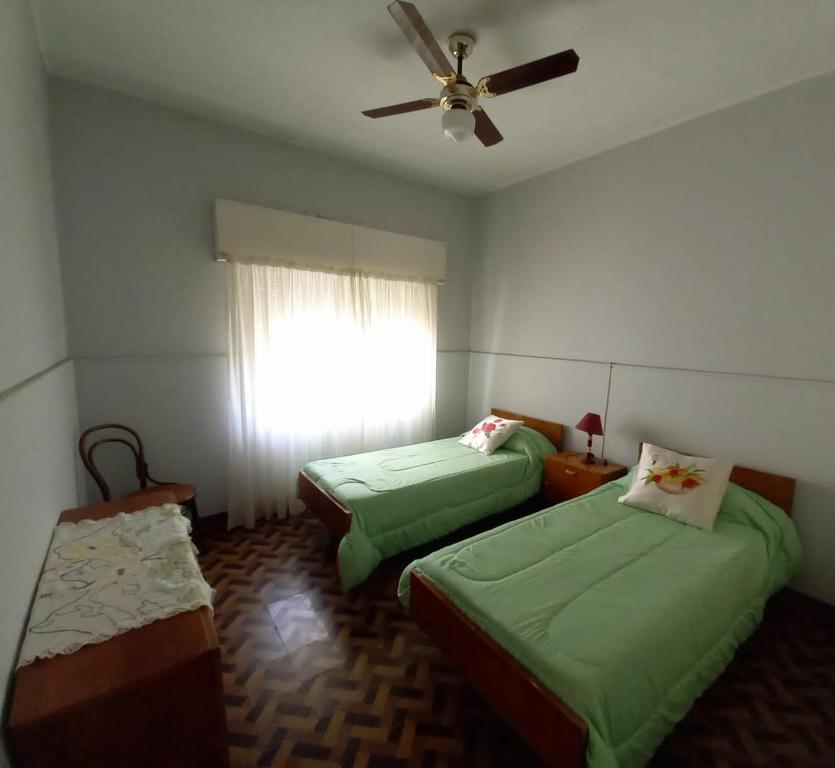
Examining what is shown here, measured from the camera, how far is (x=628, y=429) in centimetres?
304

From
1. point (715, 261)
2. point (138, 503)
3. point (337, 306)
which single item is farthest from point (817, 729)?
point (337, 306)

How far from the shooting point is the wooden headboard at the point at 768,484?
2.30 m

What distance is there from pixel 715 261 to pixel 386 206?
263 cm

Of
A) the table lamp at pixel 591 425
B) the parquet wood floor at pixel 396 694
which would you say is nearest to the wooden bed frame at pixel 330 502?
the parquet wood floor at pixel 396 694

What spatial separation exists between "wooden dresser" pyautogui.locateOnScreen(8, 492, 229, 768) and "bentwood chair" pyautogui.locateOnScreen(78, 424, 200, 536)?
4.44 ft

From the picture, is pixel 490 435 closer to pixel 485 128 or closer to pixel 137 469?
pixel 485 128

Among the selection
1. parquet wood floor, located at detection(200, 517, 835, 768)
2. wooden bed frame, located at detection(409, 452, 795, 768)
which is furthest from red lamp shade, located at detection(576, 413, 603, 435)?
wooden bed frame, located at detection(409, 452, 795, 768)

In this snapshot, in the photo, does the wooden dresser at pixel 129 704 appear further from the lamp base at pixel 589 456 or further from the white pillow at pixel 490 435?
the lamp base at pixel 589 456

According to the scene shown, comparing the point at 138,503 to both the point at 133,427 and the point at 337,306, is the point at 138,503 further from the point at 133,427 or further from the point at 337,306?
the point at 337,306

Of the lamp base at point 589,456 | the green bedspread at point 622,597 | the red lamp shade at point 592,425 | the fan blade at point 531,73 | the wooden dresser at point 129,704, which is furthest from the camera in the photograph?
the lamp base at point 589,456

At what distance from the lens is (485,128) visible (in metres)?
2.10

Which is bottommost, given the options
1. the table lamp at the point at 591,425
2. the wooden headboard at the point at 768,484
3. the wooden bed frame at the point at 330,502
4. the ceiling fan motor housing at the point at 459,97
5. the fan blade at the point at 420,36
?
the wooden bed frame at the point at 330,502

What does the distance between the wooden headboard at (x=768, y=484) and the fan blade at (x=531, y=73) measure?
8.17 ft

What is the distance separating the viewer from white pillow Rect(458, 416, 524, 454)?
11.1 ft
